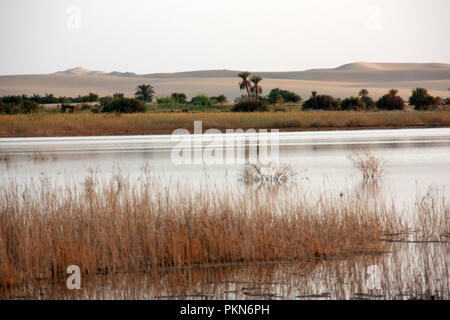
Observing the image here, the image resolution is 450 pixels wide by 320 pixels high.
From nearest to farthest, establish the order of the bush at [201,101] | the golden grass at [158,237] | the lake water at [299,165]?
the golden grass at [158,237]
the lake water at [299,165]
the bush at [201,101]

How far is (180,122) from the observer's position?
1570 inches

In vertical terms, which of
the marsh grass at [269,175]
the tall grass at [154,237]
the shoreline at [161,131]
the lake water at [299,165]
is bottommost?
the shoreline at [161,131]

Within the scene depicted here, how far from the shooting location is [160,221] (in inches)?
302

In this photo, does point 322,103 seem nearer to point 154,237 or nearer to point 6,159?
point 6,159

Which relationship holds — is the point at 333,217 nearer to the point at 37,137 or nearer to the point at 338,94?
the point at 37,137

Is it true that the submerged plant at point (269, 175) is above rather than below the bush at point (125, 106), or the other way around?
below

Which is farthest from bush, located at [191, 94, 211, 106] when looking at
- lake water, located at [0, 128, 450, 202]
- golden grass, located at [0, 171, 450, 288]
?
golden grass, located at [0, 171, 450, 288]

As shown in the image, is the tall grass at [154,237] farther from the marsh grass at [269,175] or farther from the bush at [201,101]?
the bush at [201,101]

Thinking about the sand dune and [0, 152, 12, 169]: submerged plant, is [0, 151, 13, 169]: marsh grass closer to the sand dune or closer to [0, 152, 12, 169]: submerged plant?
[0, 152, 12, 169]: submerged plant

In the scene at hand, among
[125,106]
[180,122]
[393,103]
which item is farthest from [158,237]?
[393,103]

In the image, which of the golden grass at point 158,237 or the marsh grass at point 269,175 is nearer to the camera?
the golden grass at point 158,237

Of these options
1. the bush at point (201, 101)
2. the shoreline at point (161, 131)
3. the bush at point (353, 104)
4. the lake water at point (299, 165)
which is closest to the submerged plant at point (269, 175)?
the lake water at point (299, 165)

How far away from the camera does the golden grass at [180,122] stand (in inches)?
1464
